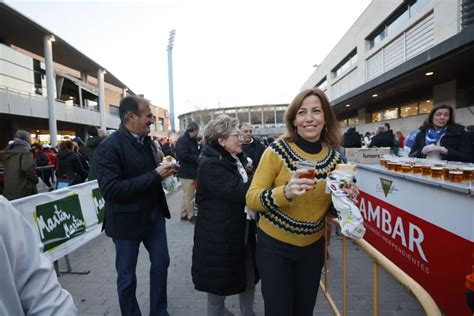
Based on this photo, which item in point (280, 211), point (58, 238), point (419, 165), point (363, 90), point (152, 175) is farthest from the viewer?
point (363, 90)

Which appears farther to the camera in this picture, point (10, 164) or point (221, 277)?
point (10, 164)

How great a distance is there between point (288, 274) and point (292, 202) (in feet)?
1.66

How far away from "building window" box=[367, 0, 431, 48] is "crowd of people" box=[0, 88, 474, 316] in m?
16.7

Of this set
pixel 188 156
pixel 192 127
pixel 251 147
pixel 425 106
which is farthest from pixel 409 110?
pixel 188 156

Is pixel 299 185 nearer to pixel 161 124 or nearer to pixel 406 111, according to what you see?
pixel 406 111

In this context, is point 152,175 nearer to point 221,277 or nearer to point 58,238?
point 221,277

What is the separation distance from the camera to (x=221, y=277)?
7.63ft

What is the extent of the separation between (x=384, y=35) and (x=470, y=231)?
2148 centimetres

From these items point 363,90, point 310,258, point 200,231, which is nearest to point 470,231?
point 310,258

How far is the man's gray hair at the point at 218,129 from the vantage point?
2.41 metres

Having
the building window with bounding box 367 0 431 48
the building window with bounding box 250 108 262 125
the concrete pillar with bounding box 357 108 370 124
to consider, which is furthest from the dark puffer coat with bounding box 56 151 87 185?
the building window with bounding box 250 108 262 125

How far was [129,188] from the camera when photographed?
2402 millimetres

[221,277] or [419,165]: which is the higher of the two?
[419,165]

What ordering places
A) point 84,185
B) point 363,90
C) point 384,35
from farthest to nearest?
point 384,35 → point 363,90 → point 84,185
